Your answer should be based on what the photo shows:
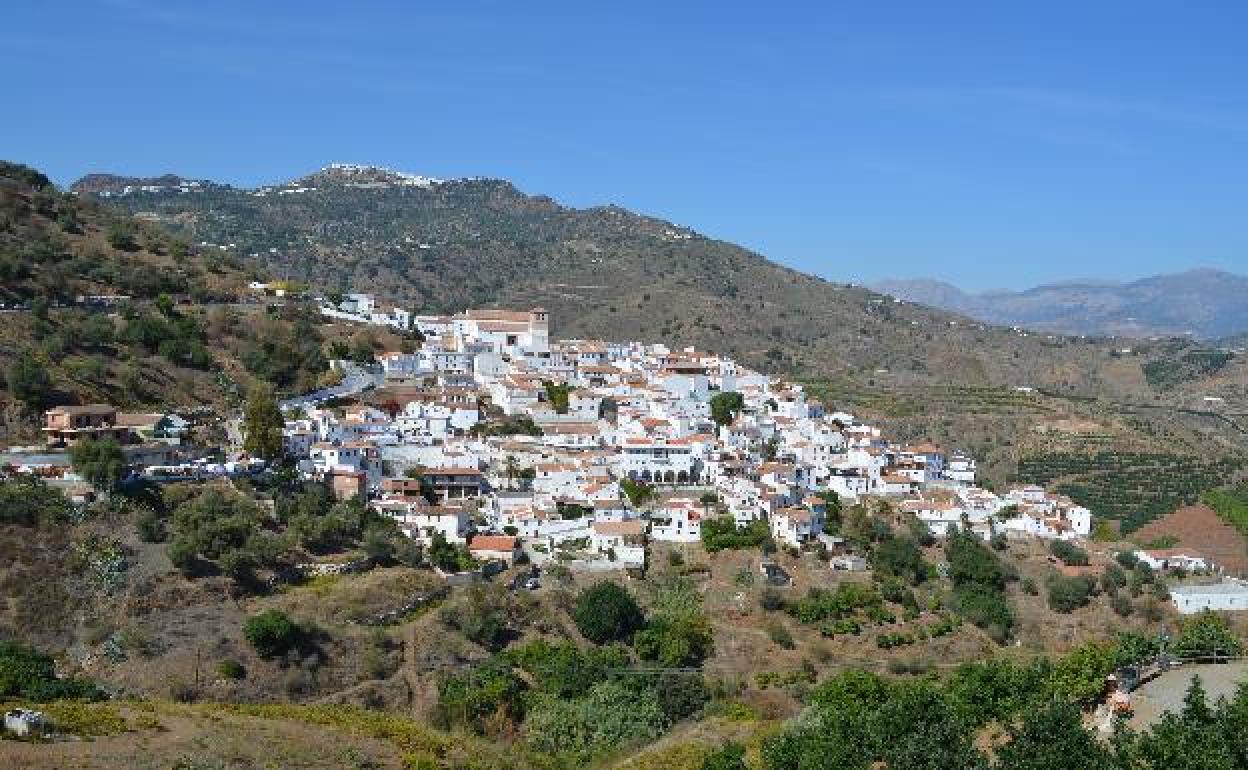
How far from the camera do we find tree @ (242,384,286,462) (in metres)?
36.2

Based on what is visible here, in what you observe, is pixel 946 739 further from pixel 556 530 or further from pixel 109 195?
pixel 109 195

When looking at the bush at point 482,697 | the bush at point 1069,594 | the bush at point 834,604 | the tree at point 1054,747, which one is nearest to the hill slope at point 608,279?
the bush at point 1069,594

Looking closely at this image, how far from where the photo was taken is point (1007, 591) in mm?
37688

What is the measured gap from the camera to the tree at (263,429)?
36.2 metres

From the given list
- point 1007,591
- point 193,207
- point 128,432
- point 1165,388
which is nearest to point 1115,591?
point 1007,591

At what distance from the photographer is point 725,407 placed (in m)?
47.6

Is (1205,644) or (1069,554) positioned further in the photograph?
(1069,554)

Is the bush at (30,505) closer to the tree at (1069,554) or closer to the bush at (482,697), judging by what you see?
the bush at (482,697)

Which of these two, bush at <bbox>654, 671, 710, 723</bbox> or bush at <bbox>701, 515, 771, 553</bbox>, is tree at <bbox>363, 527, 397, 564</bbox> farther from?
bush at <bbox>701, 515, 771, 553</bbox>

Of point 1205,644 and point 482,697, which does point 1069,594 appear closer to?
point 1205,644

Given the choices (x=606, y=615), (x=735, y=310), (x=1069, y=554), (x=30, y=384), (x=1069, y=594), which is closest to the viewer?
(x=606, y=615)

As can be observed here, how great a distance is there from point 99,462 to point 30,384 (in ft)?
17.9

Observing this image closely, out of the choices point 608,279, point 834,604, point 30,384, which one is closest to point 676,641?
point 834,604

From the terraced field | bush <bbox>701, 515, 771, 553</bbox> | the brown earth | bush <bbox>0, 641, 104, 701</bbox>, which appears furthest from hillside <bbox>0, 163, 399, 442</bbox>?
the brown earth
